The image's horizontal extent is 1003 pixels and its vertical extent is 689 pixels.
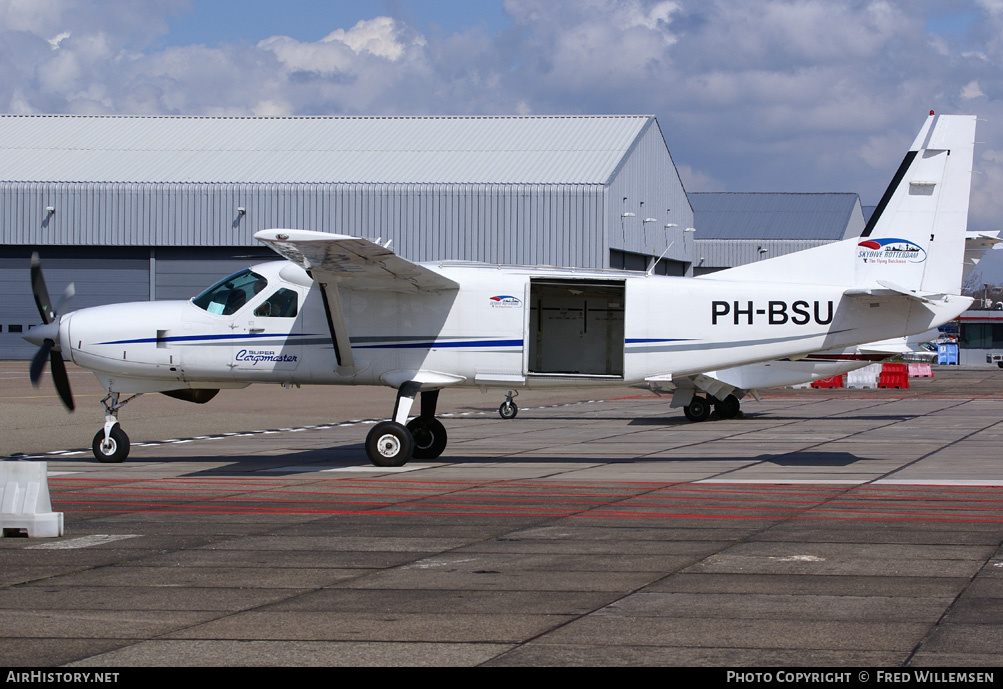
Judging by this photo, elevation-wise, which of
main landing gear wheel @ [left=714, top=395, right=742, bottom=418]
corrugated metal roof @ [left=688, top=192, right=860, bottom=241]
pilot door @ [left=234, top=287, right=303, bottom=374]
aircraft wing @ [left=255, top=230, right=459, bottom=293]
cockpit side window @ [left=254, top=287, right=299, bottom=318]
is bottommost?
main landing gear wheel @ [left=714, top=395, right=742, bottom=418]

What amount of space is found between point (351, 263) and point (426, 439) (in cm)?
398

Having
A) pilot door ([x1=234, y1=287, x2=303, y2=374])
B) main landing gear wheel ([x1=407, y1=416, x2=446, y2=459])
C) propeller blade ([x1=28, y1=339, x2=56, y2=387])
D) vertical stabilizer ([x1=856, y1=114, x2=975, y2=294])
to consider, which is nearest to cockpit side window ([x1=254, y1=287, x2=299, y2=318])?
pilot door ([x1=234, y1=287, x2=303, y2=374])

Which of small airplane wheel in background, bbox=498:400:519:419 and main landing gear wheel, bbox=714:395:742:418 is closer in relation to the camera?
main landing gear wheel, bbox=714:395:742:418

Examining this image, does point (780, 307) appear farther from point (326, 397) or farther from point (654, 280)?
point (326, 397)

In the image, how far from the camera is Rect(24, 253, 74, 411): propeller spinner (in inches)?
660

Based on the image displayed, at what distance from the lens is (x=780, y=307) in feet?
53.0

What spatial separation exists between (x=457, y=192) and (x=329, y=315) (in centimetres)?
3660

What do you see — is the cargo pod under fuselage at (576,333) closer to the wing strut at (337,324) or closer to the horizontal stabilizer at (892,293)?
the wing strut at (337,324)

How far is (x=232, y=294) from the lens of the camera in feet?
55.4

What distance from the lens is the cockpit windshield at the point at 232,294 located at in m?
16.8

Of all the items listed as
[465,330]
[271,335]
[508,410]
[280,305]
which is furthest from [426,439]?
[508,410]

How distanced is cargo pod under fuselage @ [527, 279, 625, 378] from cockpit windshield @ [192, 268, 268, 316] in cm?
455

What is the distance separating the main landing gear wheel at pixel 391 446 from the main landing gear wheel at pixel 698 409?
12212mm

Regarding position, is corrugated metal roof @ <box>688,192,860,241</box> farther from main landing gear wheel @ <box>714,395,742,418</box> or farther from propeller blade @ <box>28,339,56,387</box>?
propeller blade @ <box>28,339,56,387</box>
